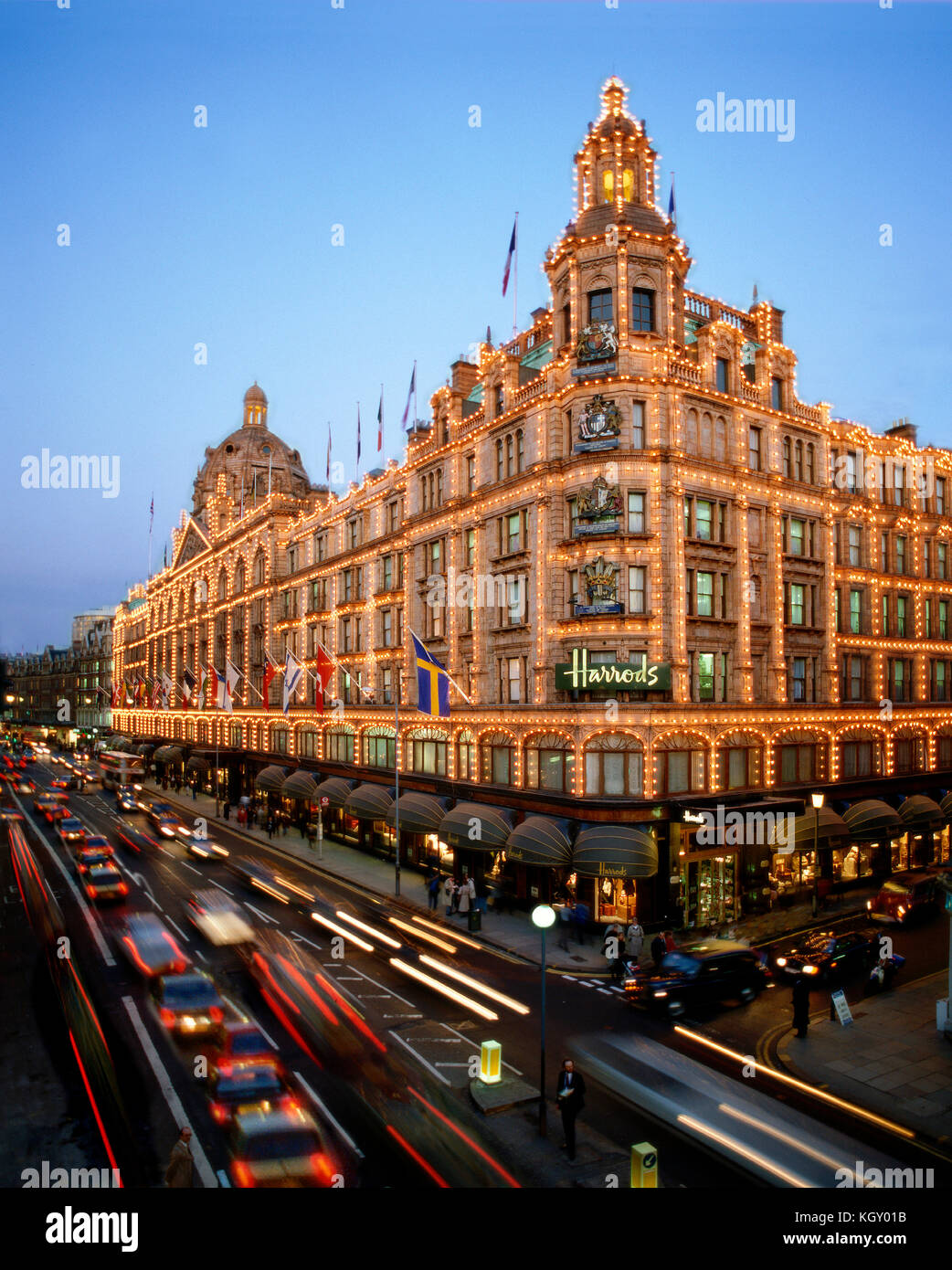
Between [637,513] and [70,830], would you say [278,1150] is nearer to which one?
[637,513]

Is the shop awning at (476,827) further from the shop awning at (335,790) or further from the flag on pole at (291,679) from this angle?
the flag on pole at (291,679)

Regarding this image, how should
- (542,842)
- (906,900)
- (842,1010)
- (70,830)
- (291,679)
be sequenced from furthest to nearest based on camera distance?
(70,830) < (291,679) < (906,900) < (542,842) < (842,1010)

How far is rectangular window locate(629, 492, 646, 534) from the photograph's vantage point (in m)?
32.6

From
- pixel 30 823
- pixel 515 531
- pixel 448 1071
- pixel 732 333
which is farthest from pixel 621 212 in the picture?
pixel 30 823

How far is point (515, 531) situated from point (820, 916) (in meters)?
21.2

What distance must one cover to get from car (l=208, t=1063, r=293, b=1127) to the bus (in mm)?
72300

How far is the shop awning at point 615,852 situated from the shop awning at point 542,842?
0.56m

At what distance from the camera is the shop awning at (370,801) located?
143 feet

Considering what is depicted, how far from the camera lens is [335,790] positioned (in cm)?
5006

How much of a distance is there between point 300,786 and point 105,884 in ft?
66.8

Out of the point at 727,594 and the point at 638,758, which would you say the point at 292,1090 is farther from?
the point at 727,594

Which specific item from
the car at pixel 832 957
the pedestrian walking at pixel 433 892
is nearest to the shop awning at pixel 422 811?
the pedestrian walking at pixel 433 892

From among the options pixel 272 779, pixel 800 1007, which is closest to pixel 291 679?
pixel 272 779

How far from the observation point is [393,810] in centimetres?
4216
